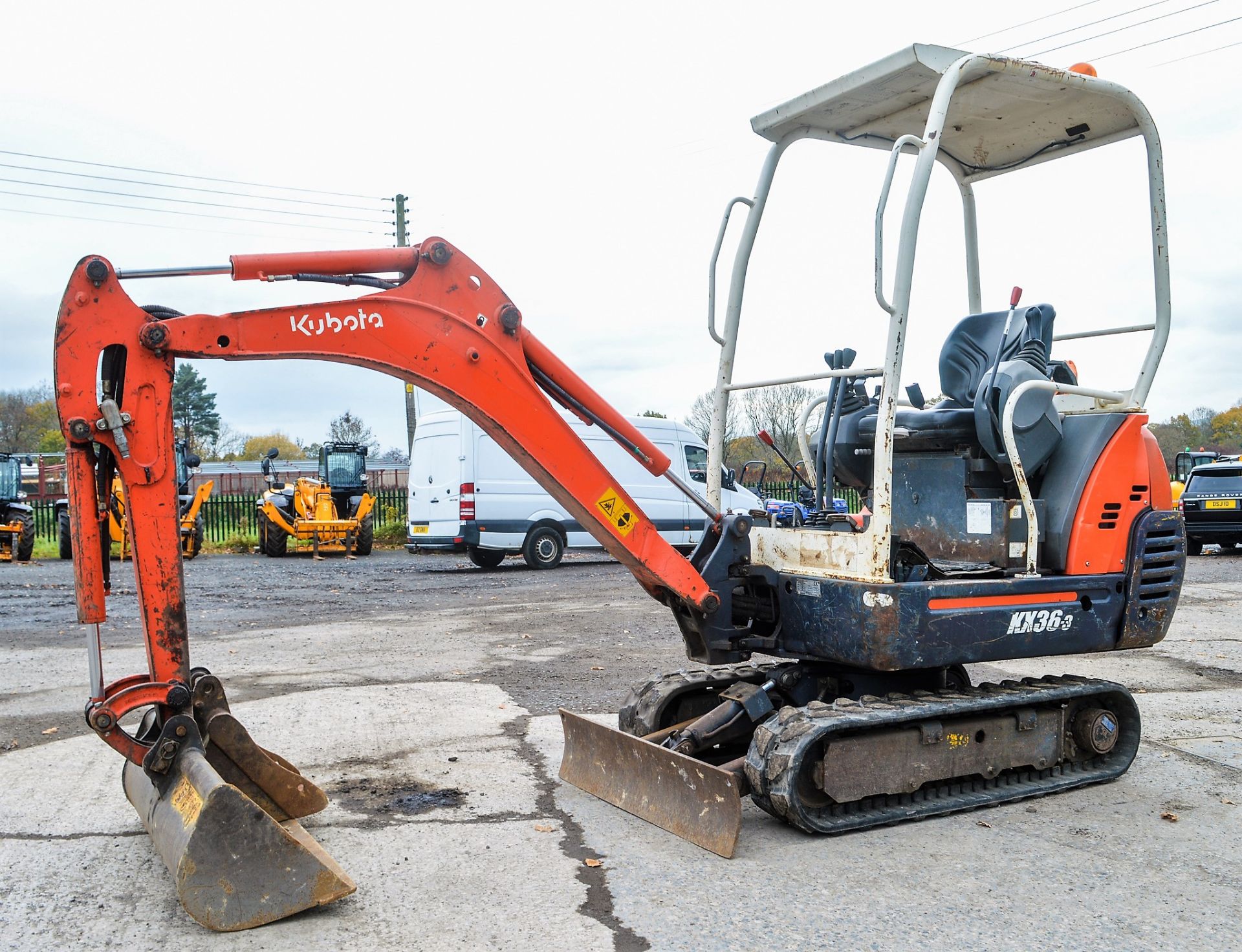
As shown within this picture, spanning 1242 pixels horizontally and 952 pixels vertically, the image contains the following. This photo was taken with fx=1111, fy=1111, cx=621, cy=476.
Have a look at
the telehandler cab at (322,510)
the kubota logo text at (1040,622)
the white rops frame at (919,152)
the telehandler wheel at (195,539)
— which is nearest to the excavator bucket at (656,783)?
the white rops frame at (919,152)

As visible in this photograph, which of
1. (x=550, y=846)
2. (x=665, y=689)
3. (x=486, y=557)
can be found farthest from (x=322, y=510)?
(x=550, y=846)

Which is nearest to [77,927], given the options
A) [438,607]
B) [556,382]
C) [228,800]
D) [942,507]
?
[228,800]

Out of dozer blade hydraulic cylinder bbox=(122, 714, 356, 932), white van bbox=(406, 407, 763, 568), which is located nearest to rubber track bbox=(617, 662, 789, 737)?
dozer blade hydraulic cylinder bbox=(122, 714, 356, 932)

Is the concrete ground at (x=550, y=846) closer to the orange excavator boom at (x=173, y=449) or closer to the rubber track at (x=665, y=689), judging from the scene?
the orange excavator boom at (x=173, y=449)

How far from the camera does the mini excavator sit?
429 cm

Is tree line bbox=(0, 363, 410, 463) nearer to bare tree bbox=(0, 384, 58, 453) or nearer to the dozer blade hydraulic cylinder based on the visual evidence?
bare tree bbox=(0, 384, 58, 453)

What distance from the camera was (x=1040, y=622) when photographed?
536 cm

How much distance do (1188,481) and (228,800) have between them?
2063 centimetres

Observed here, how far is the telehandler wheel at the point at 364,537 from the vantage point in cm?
2273

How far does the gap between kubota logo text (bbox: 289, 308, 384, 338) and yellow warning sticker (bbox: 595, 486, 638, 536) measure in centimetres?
128

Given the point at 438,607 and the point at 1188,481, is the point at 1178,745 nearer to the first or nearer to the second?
the point at 438,607

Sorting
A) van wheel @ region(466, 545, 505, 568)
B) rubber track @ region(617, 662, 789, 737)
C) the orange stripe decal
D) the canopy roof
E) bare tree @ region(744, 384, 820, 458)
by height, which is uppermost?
the canopy roof

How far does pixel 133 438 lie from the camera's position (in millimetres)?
4316

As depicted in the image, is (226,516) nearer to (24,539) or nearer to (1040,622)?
(24,539)
